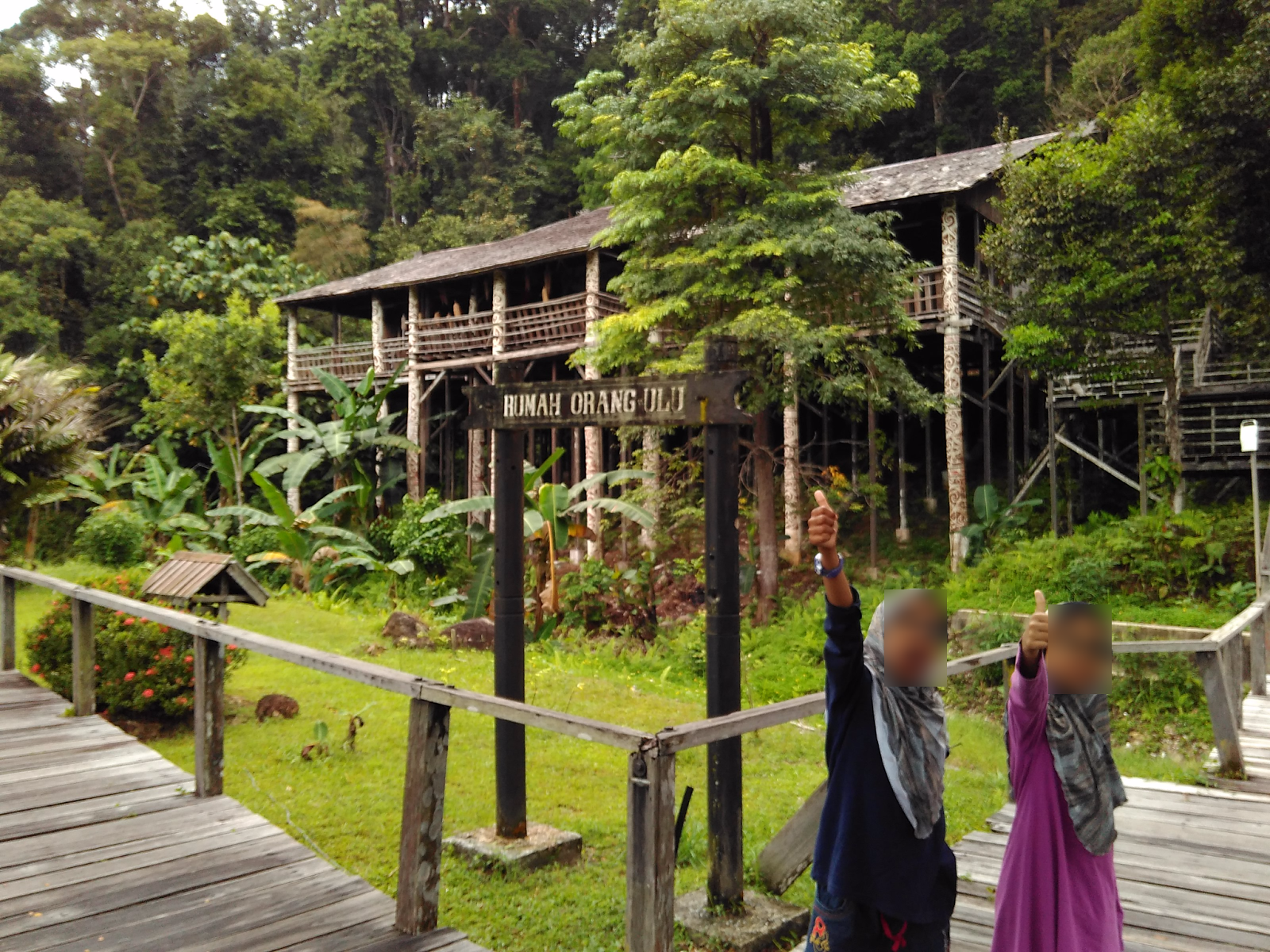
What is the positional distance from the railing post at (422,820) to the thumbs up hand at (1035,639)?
185cm

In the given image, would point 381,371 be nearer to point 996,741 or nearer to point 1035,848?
point 996,741

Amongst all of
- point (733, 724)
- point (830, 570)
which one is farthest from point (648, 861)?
point (830, 570)

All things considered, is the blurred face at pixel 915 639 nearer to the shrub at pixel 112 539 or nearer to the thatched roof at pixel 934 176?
the thatched roof at pixel 934 176

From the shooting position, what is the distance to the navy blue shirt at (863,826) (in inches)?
89.6

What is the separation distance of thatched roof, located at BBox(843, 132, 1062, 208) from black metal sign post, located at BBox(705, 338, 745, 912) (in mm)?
11414

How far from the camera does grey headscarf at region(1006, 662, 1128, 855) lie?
2.55 metres

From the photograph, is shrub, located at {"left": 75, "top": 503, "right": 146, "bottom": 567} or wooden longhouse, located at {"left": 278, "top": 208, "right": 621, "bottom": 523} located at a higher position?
wooden longhouse, located at {"left": 278, "top": 208, "right": 621, "bottom": 523}

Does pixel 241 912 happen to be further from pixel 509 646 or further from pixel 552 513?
pixel 552 513

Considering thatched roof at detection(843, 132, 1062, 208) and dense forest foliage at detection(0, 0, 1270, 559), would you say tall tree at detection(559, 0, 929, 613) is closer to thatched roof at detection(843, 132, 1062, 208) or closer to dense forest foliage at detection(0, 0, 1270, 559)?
dense forest foliage at detection(0, 0, 1270, 559)

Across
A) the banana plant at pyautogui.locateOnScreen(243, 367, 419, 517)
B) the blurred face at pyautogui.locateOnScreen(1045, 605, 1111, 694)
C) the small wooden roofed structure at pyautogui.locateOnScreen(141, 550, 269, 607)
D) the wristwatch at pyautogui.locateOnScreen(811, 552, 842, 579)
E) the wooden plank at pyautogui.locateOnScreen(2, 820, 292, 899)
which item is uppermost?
the banana plant at pyautogui.locateOnScreen(243, 367, 419, 517)

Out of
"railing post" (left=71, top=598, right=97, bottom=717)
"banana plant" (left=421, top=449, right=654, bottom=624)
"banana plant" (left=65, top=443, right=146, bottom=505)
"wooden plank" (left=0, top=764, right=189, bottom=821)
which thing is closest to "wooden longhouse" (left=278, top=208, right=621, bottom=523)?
"banana plant" (left=65, top=443, right=146, bottom=505)

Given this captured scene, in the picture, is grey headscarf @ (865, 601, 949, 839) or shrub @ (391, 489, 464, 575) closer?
grey headscarf @ (865, 601, 949, 839)

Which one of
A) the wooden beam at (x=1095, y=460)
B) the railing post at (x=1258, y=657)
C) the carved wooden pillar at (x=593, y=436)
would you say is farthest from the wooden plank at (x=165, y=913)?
the wooden beam at (x=1095, y=460)

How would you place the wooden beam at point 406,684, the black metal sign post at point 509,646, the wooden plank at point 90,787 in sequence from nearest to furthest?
the wooden beam at point 406,684, the wooden plank at point 90,787, the black metal sign post at point 509,646
